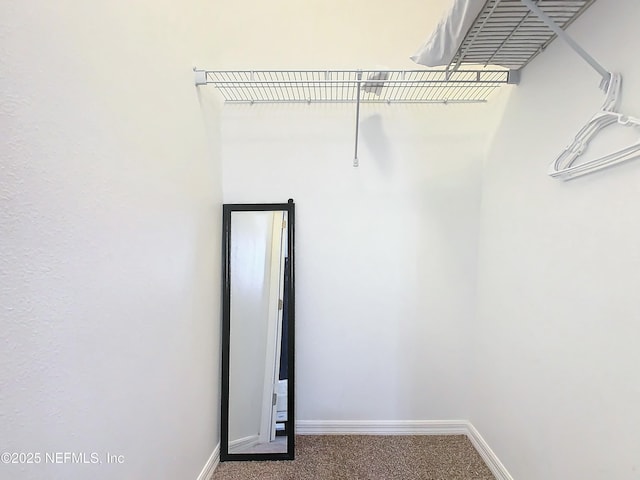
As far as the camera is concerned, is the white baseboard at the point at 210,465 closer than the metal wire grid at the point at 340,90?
Yes

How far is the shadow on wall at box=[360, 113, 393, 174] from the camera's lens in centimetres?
207

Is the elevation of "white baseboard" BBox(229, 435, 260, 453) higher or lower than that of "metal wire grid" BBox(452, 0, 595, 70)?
lower

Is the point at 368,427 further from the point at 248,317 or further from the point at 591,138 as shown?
the point at 591,138

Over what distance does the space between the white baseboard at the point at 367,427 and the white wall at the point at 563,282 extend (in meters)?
0.37

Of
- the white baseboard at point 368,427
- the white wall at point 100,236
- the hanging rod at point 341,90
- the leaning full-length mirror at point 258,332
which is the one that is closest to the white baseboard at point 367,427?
the white baseboard at point 368,427

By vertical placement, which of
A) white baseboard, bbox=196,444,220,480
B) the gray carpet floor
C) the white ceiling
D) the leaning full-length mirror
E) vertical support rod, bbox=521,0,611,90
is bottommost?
the gray carpet floor

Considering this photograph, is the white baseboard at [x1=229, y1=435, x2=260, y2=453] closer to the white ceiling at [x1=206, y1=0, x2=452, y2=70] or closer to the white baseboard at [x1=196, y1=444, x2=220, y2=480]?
the white baseboard at [x1=196, y1=444, x2=220, y2=480]

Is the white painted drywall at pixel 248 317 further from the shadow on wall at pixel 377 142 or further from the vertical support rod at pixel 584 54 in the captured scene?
the vertical support rod at pixel 584 54

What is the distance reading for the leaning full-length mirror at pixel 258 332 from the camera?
196cm

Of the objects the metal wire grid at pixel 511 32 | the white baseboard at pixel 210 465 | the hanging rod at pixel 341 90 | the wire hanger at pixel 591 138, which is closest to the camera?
the wire hanger at pixel 591 138

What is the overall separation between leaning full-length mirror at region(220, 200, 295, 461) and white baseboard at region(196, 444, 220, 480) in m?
0.04

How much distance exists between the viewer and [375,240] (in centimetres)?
209

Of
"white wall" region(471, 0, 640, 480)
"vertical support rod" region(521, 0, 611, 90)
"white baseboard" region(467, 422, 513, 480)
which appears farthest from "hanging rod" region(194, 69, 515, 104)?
"white baseboard" region(467, 422, 513, 480)

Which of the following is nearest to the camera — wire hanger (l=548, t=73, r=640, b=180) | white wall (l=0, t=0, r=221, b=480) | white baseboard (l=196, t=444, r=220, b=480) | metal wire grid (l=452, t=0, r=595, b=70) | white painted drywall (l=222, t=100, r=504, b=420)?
white wall (l=0, t=0, r=221, b=480)
